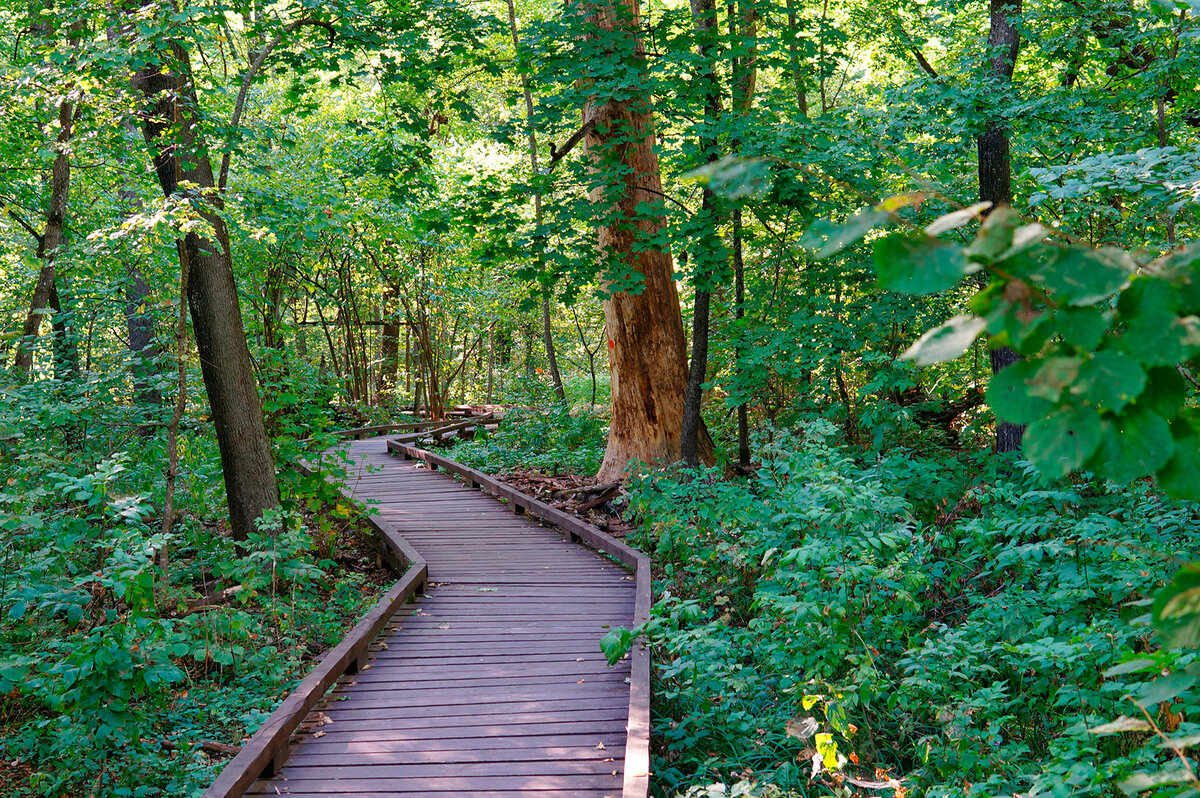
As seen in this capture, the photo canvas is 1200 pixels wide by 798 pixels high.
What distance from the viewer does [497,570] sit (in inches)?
325

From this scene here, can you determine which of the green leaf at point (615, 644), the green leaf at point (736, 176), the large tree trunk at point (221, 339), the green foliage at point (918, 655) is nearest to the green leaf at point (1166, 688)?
the green leaf at point (736, 176)

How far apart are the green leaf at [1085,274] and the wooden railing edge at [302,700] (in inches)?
174

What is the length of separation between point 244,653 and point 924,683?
209 inches

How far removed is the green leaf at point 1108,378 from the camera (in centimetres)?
92

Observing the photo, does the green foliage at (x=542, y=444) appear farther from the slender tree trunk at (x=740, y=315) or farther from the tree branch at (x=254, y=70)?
the tree branch at (x=254, y=70)

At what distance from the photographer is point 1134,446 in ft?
3.32

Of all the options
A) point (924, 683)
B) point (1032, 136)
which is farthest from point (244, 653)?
point (1032, 136)

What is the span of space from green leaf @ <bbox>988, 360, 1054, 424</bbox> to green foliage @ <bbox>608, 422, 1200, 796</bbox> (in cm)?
213

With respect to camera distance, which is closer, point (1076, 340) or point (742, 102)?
point (1076, 340)

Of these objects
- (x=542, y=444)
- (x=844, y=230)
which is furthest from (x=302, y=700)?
(x=542, y=444)

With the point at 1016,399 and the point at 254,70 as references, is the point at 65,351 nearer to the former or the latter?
the point at 254,70

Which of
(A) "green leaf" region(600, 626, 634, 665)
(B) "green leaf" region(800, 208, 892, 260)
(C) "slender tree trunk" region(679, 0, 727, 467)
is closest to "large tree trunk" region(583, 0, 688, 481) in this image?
(C) "slender tree trunk" region(679, 0, 727, 467)

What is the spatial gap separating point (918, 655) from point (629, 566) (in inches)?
173

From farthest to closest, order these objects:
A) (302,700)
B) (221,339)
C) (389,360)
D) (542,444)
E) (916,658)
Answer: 1. (389,360)
2. (542,444)
3. (221,339)
4. (302,700)
5. (916,658)
